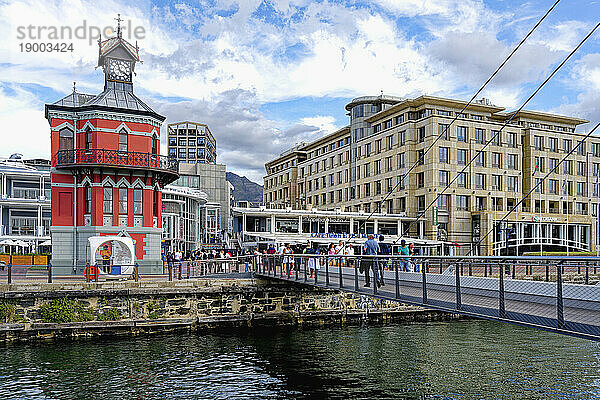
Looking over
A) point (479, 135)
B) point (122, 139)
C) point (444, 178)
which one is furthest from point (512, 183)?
point (122, 139)

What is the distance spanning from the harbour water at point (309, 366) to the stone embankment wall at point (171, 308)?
0.99m

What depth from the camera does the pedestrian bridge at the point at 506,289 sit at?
10391 millimetres

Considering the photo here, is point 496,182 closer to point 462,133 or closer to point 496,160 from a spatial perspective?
point 496,160

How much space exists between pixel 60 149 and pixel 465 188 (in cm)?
4584

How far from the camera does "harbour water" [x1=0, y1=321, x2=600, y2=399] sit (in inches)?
636

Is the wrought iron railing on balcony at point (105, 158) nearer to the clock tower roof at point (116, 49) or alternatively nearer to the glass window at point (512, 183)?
the clock tower roof at point (116, 49)

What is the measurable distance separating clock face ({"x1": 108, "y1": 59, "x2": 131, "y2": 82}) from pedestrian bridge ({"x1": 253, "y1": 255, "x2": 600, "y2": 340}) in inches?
1008

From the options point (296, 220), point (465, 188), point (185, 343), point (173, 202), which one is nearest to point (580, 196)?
point (465, 188)

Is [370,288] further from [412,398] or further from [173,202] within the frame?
[173,202]

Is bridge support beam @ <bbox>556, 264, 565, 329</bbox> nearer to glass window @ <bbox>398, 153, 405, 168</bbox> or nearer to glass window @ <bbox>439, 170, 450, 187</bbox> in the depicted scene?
glass window @ <bbox>439, 170, 450, 187</bbox>

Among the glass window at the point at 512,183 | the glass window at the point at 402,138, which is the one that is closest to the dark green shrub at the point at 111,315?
the glass window at the point at 402,138

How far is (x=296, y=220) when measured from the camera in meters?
59.6

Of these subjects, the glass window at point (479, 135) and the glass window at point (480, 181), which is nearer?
the glass window at point (479, 135)

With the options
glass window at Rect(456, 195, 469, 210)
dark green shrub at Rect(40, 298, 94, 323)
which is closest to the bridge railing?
dark green shrub at Rect(40, 298, 94, 323)
